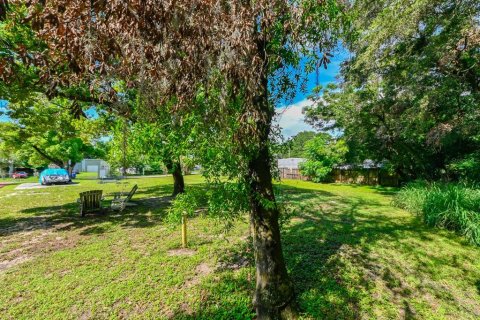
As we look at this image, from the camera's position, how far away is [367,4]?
7.14 meters

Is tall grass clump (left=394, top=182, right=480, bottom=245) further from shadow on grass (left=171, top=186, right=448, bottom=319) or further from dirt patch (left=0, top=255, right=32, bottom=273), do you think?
dirt patch (left=0, top=255, right=32, bottom=273)

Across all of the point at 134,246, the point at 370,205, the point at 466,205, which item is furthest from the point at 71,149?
the point at 466,205

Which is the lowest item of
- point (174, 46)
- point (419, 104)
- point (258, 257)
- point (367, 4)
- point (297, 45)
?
point (258, 257)

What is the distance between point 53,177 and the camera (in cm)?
2008

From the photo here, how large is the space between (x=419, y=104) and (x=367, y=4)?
138 inches

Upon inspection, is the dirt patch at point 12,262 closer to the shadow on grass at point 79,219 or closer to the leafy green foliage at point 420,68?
the shadow on grass at point 79,219

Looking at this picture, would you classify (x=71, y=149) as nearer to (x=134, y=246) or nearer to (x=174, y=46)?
(x=134, y=246)

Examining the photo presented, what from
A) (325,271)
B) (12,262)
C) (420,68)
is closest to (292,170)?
(420,68)

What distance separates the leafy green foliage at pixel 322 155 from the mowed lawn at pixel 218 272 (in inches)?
493

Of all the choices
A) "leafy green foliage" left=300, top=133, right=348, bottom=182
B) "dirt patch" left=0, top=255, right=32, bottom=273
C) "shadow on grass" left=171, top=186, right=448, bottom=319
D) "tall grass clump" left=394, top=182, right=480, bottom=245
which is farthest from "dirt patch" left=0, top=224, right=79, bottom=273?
"leafy green foliage" left=300, top=133, right=348, bottom=182

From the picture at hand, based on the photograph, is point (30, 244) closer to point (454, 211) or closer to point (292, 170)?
point (454, 211)

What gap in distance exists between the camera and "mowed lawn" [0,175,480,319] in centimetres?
327

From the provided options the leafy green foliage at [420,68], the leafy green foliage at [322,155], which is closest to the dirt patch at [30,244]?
the leafy green foliage at [420,68]

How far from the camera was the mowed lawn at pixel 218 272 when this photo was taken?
3.27 m
